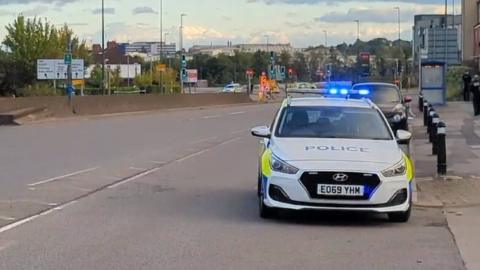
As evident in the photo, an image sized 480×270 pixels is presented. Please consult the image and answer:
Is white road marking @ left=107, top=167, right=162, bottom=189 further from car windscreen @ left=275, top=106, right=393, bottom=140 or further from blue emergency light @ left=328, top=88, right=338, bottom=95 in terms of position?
blue emergency light @ left=328, top=88, right=338, bottom=95

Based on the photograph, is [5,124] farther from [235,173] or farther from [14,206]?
[14,206]

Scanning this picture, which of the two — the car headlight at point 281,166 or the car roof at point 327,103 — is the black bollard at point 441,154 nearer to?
the car roof at point 327,103

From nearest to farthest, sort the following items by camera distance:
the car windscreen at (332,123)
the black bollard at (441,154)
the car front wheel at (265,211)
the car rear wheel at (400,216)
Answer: the car rear wheel at (400,216)
the car front wheel at (265,211)
the car windscreen at (332,123)
the black bollard at (441,154)

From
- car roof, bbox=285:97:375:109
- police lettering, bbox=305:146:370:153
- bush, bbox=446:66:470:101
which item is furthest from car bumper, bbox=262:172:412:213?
bush, bbox=446:66:470:101

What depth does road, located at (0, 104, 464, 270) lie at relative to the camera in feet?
29.0

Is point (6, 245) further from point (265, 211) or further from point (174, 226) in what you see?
point (265, 211)

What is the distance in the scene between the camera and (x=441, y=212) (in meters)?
12.4

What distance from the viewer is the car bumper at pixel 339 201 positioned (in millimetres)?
10844

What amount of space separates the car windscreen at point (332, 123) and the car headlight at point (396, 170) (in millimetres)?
926

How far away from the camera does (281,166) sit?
1104 cm

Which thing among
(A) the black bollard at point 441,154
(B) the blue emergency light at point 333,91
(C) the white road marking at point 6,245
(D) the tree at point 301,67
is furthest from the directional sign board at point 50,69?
(C) the white road marking at point 6,245

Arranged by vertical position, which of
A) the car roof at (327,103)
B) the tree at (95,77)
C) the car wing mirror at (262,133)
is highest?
the tree at (95,77)

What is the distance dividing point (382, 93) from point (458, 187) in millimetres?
13602

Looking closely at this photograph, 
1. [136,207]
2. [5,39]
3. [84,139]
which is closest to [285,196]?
[136,207]
